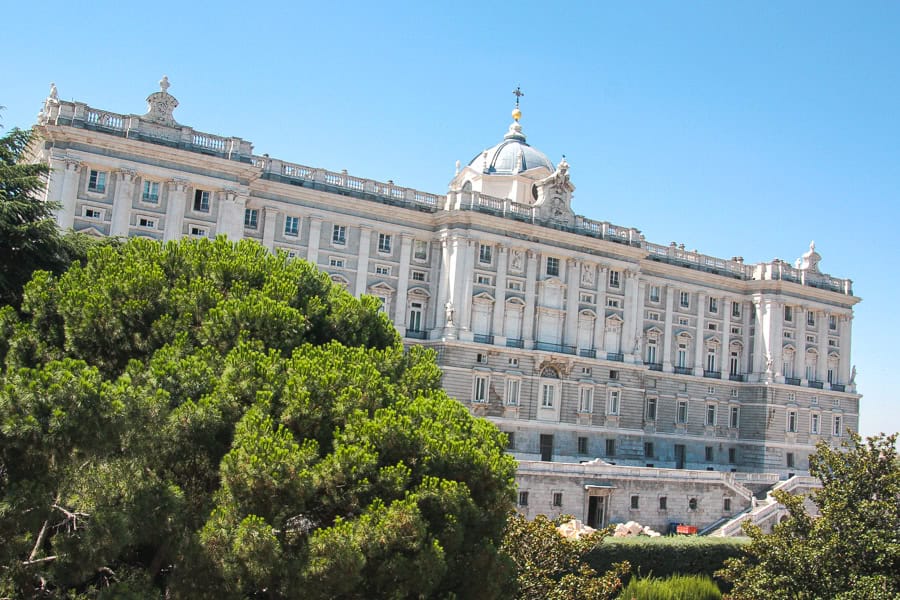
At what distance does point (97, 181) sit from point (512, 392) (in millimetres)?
25253

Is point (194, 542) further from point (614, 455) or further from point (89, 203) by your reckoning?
point (614, 455)

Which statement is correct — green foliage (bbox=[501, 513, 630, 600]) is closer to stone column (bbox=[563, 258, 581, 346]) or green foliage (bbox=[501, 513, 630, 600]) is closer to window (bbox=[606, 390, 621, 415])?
stone column (bbox=[563, 258, 581, 346])

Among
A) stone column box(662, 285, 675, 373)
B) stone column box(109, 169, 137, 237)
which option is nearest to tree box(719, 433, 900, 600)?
stone column box(109, 169, 137, 237)

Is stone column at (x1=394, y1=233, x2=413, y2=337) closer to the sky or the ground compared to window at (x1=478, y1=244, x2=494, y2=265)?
closer to the ground

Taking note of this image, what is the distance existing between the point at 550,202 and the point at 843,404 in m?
29.8

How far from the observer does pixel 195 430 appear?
17.5 metres

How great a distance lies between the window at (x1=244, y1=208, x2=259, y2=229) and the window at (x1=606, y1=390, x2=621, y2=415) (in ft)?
78.9

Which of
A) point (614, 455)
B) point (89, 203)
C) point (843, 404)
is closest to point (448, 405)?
point (89, 203)

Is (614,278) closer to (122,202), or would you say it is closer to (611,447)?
(611,447)

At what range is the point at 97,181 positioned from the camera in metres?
43.9

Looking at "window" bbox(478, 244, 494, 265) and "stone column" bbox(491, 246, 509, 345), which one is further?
"window" bbox(478, 244, 494, 265)

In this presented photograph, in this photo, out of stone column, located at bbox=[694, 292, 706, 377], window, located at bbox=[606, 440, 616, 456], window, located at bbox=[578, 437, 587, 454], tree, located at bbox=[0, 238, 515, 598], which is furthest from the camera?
stone column, located at bbox=[694, 292, 706, 377]

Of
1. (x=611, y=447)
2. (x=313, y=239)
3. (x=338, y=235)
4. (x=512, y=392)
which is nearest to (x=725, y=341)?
(x=611, y=447)

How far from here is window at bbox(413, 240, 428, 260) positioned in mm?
54112
